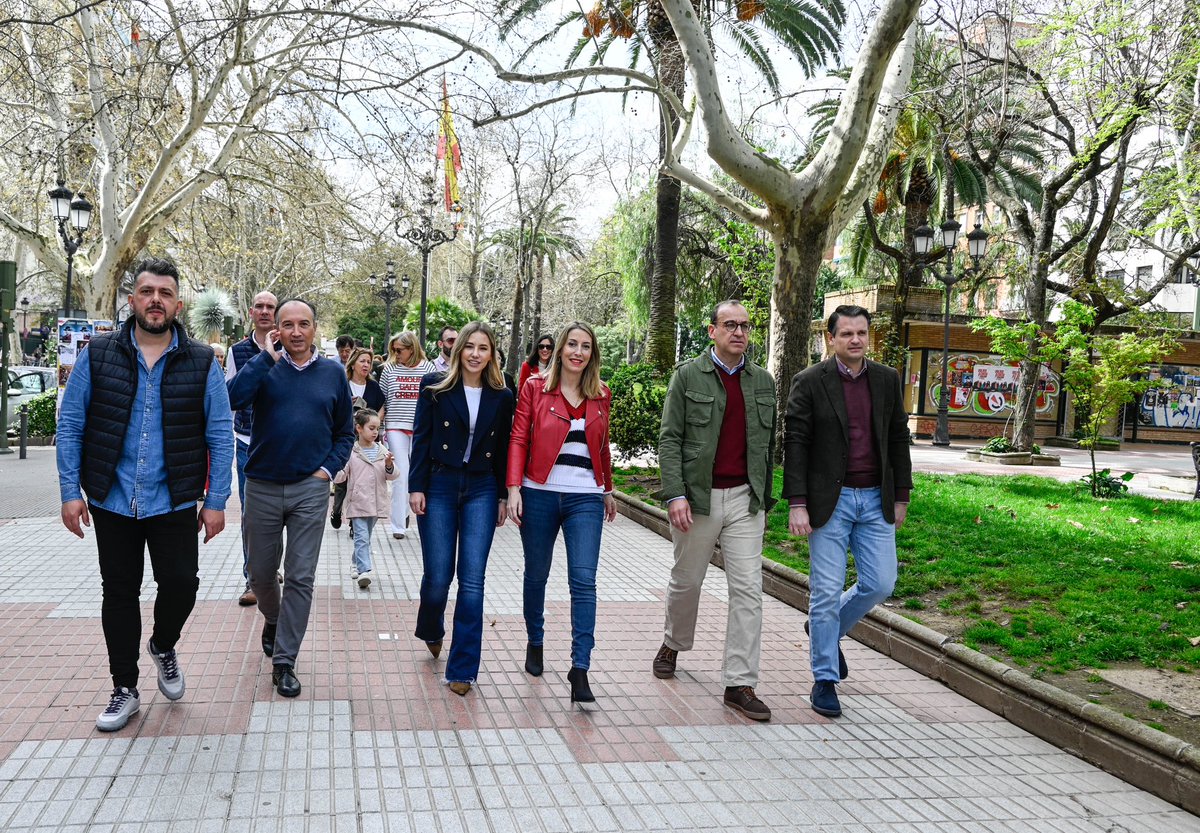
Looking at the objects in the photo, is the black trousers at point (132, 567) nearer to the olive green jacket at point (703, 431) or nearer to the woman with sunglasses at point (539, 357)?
the olive green jacket at point (703, 431)

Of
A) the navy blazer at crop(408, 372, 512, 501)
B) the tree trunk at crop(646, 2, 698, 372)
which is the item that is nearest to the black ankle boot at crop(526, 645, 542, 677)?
the navy blazer at crop(408, 372, 512, 501)

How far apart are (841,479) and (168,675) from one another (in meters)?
3.47

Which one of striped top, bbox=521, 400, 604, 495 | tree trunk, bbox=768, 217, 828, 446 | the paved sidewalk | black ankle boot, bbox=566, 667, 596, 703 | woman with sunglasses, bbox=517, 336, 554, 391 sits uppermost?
tree trunk, bbox=768, 217, 828, 446

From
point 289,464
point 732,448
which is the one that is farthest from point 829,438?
point 289,464

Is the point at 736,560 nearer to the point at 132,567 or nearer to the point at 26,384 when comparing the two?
the point at 132,567

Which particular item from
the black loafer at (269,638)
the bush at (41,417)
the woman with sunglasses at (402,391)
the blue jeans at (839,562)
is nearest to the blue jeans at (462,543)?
the black loafer at (269,638)

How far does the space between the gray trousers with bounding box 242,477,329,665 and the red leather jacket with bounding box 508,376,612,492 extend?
1.01 metres

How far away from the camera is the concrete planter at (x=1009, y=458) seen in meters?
19.6

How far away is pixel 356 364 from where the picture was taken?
9.50 meters

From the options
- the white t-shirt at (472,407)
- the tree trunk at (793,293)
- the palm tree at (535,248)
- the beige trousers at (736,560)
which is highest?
the palm tree at (535,248)

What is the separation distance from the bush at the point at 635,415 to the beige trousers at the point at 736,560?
7803 mm

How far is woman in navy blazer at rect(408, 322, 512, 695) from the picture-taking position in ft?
16.3

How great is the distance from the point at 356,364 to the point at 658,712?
18.8 ft

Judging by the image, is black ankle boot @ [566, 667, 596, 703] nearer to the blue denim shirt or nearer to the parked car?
the blue denim shirt
